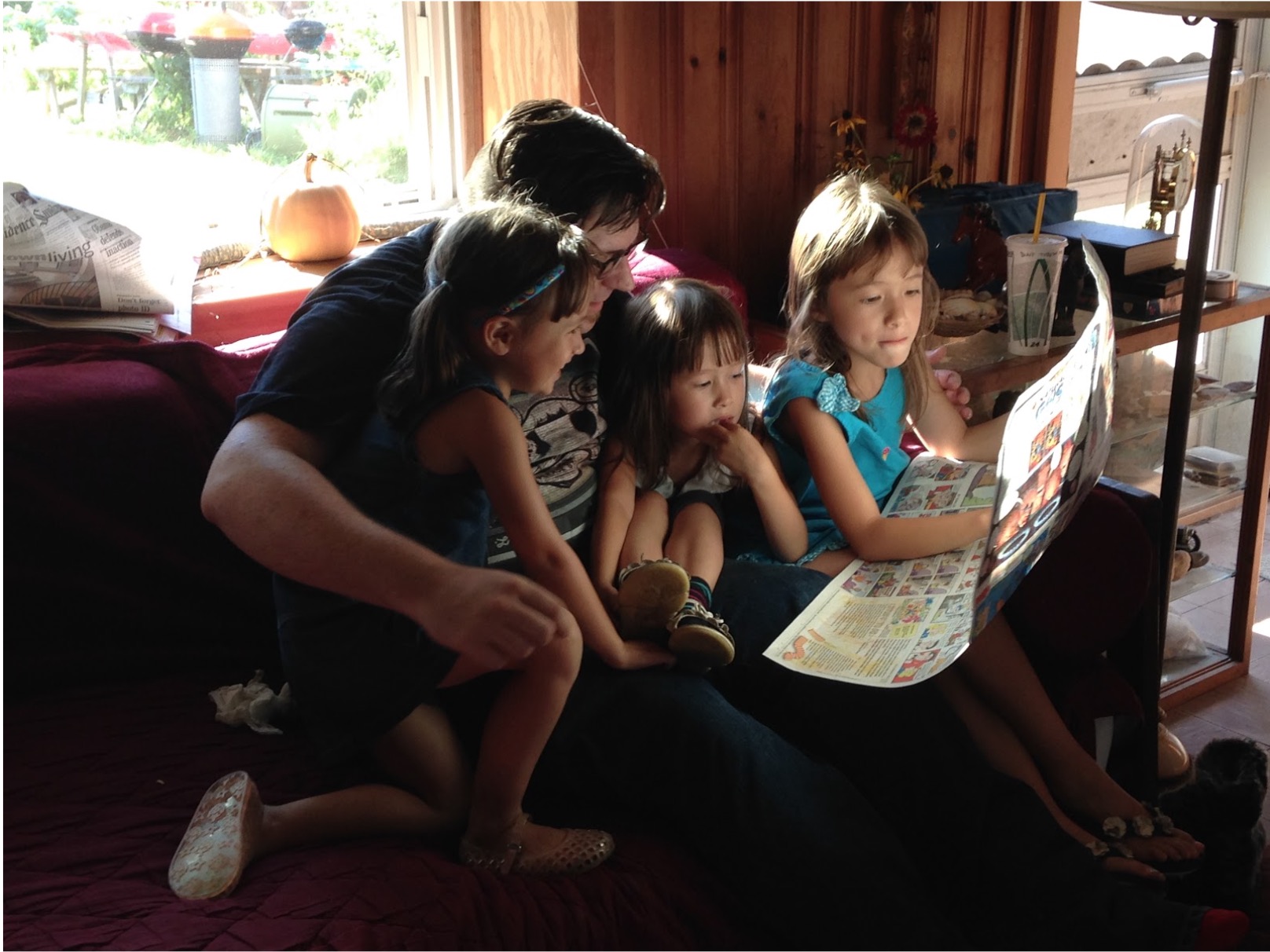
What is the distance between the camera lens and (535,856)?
3.81 ft

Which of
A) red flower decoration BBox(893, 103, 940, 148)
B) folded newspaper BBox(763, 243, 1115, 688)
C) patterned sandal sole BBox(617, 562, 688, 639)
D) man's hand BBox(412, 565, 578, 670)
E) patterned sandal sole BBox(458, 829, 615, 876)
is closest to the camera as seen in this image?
man's hand BBox(412, 565, 578, 670)

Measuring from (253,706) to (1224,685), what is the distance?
169 centimetres

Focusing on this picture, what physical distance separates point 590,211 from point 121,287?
695mm

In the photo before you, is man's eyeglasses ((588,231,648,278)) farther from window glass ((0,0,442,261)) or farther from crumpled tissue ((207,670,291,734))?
window glass ((0,0,442,261))

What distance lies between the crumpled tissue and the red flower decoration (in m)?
1.58

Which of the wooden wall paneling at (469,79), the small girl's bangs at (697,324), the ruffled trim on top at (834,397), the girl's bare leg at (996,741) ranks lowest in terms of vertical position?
the girl's bare leg at (996,741)

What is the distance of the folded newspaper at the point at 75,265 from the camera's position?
1.59 m

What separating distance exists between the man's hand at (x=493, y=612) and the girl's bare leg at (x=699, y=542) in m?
0.47

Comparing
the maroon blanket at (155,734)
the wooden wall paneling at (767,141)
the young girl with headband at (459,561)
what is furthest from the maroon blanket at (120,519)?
the wooden wall paneling at (767,141)

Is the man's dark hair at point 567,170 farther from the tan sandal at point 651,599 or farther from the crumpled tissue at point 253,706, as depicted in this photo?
the crumpled tissue at point 253,706

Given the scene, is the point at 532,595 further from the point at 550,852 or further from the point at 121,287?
the point at 121,287

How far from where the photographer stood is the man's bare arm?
0.93 metres

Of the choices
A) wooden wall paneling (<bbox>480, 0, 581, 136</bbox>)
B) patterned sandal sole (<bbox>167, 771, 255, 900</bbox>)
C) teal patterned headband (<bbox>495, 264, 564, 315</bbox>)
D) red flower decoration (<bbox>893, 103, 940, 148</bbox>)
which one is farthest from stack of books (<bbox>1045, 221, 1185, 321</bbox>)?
patterned sandal sole (<bbox>167, 771, 255, 900</bbox>)

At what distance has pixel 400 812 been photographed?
1192 mm
